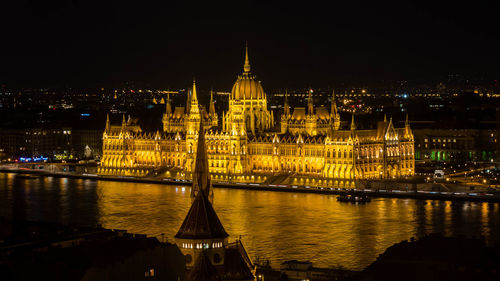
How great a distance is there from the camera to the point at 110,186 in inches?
3135

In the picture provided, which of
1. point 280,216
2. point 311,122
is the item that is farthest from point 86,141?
A: point 280,216

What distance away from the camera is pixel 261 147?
266ft

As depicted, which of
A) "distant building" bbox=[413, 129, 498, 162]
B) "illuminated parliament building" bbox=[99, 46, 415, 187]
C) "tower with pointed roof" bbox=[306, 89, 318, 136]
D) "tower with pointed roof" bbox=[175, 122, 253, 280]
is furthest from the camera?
"distant building" bbox=[413, 129, 498, 162]

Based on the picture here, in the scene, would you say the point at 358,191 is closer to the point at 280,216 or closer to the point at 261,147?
the point at 261,147

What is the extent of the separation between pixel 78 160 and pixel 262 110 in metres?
25.9

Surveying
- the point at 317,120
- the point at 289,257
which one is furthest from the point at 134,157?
the point at 289,257

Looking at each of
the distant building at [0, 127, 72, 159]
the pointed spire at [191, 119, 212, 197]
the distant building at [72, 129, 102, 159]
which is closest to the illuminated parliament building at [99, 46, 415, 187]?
the distant building at [72, 129, 102, 159]

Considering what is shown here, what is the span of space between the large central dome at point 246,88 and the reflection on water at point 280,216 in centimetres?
1114

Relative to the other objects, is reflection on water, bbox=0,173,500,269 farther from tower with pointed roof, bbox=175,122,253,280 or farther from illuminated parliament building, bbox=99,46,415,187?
tower with pointed roof, bbox=175,122,253,280

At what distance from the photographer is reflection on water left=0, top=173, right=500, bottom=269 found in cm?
4619

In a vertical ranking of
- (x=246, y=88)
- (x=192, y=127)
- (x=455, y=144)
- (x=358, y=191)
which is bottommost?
(x=358, y=191)

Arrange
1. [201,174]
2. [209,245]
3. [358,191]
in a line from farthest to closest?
[358,191], [201,174], [209,245]

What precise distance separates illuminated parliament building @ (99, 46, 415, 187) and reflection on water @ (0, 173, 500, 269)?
544 centimetres

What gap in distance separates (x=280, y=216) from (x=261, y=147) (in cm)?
2326
